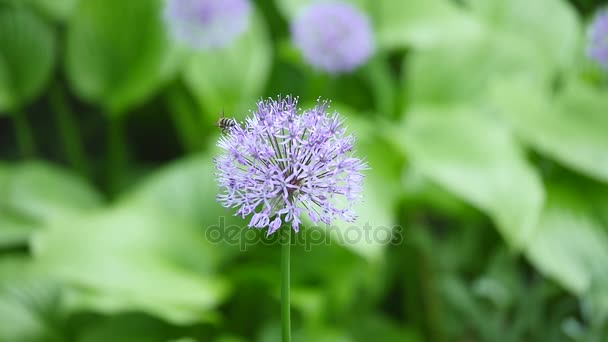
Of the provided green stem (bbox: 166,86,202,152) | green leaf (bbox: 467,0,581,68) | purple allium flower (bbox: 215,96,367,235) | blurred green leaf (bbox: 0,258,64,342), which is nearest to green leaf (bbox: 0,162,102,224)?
blurred green leaf (bbox: 0,258,64,342)

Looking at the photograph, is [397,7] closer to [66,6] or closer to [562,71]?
[562,71]

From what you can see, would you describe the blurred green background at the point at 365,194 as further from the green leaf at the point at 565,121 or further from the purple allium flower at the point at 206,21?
the purple allium flower at the point at 206,21

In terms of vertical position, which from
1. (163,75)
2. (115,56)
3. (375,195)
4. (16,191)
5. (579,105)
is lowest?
(375,195)

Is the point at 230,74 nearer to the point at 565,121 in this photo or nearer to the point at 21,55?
the point at 21,55

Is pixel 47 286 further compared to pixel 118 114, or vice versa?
pixel 118 114

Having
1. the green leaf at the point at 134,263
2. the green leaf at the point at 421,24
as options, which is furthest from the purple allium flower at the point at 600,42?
the green leaf at the point at 134,263

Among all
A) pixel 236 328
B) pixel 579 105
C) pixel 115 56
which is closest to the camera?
pixel 236 328

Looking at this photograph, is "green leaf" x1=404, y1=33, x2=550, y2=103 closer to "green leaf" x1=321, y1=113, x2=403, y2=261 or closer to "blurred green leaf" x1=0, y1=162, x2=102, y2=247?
"green leaf" x1=321, y1=113, x2=403, y2=261

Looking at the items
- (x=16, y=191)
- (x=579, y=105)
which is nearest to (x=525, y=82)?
(x=579, y=105)
